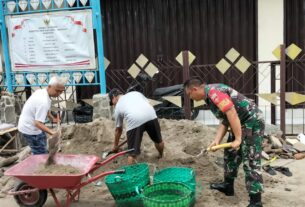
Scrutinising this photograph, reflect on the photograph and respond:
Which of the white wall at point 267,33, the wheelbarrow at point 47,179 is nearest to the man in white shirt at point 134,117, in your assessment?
the wheelbarrow at point 47,179

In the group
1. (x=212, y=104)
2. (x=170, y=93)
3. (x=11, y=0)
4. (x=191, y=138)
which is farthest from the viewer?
(x=170, y=93)

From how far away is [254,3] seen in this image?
982 cm

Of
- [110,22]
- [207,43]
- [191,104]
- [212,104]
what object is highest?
[110,22]

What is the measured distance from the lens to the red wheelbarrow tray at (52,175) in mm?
4527

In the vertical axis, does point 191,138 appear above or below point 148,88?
below

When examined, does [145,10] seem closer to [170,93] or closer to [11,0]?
[170,93]

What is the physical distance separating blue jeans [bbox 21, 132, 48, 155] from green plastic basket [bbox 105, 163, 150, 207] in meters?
1.40

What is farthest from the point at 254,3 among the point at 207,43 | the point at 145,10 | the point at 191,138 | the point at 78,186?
the point at 78,186

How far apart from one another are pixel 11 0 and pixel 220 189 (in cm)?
587

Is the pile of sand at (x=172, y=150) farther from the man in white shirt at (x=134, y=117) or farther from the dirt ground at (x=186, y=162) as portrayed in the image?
the man in white shirt at (x=134, y=117)

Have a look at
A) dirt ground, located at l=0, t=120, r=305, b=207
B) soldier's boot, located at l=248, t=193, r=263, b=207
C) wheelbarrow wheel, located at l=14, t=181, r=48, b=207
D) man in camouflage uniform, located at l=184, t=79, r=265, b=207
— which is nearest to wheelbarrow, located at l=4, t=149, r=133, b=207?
wheelbarrow wheel, located at l=14, t=181, r=48, b=207

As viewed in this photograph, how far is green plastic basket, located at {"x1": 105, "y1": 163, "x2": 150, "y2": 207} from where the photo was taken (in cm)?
478

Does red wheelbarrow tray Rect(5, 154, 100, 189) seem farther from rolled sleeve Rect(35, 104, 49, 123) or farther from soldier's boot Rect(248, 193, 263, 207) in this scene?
soldier's boot Rect(248, 193, 263, 207)

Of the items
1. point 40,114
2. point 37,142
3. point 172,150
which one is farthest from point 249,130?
point 37,142
